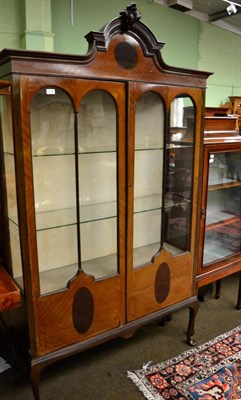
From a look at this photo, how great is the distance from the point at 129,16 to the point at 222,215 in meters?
1.71

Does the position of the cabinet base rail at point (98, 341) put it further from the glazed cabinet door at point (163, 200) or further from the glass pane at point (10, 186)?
the glass pane at point (10, 186)

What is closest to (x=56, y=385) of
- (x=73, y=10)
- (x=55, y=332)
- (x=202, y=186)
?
(x=55, y=332)

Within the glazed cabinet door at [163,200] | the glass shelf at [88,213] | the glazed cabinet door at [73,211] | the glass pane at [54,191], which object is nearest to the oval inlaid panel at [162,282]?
the glazed cabinet door at [163,200]

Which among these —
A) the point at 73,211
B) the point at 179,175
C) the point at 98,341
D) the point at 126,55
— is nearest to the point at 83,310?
the point at 98,341

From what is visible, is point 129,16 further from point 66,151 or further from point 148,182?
point 148,182

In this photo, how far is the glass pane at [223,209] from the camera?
2.43m

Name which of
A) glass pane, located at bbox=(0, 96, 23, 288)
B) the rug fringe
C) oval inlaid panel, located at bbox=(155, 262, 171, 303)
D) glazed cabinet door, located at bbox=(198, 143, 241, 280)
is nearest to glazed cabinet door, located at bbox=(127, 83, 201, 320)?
oval inlaid panel, located at bbox=(155, 262, 171, 303)

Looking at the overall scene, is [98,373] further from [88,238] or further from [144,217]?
[144,217]

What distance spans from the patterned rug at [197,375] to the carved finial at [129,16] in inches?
76.4

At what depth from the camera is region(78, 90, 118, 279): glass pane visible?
68.7 inches

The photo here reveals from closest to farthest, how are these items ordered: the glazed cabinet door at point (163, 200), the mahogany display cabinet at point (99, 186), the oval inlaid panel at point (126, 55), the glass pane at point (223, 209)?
the mahogany display cabinet at point (99, 186) → the oval inlaid panel at point (126, 55) → the glazed cabinet door at point (163, 200) → the glass pane at point (223, 209)

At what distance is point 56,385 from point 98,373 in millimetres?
259

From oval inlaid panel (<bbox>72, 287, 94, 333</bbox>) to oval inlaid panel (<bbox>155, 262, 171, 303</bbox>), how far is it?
461 millimetres

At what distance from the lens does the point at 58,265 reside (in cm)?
183
